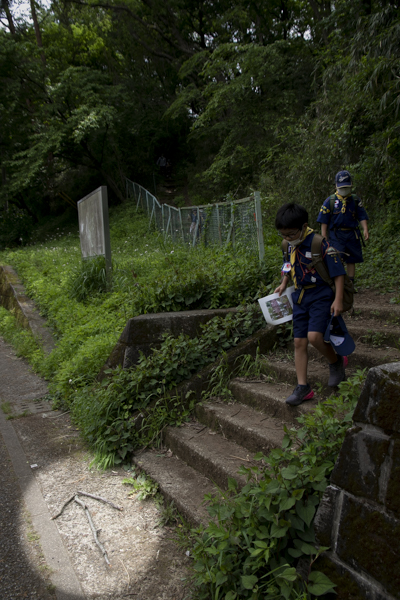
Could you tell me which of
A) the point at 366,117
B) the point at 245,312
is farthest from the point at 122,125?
the point at 245,312

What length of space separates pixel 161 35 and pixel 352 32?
1183 centimetres

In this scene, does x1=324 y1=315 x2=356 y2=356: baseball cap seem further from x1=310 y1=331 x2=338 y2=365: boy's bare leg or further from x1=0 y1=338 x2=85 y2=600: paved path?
x1=0 y1=338 x2=85 y2=600: paved path

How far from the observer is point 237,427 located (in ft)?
10.8

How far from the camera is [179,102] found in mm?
16312

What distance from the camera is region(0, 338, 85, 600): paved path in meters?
2.43

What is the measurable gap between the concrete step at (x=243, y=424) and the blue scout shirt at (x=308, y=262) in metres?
1.07

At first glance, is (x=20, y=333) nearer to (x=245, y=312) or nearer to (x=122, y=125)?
(x=245, y=312)

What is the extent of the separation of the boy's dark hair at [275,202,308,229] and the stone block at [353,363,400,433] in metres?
1.37

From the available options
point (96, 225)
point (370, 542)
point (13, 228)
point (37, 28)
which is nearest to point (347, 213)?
point (370, 542)

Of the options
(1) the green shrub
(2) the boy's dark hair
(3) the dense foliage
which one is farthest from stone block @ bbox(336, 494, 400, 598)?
(1) the green shrub

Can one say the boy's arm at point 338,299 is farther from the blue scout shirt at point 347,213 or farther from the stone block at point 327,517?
the blue scout shirt at point 347,213

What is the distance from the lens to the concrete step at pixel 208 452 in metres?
2.99

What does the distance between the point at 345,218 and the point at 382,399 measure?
3225mm

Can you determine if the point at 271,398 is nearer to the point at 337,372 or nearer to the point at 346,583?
the point at 337,372
